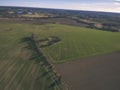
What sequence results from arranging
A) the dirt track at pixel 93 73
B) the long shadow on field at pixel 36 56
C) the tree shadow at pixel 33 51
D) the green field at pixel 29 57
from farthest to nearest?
the tree shadow at pixel 33 51 < the long shadow on field at pixel 36 56 < the dirt track at pixel 93 73 < the green field at pixel 29 57

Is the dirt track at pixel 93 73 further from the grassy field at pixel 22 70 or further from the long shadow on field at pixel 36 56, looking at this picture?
the grassy field at pixel 22 70

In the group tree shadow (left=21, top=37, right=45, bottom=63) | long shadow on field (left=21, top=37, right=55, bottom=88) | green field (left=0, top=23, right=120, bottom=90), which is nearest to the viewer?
green field (left=0, top=23, right=120, bottom=90)

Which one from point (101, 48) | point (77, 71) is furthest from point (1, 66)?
point (101, 48)

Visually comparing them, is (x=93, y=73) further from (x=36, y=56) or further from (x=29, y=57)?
(x=29, y=57)

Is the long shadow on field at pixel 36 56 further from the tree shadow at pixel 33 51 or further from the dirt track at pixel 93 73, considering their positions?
the dirt track at pixel 93 73

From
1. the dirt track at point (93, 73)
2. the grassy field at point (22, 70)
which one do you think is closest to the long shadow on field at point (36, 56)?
the grassy field at point (22, 70)

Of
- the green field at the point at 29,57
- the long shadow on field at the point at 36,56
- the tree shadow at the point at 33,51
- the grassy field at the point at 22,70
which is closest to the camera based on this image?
the grassy field at the point at 22,70

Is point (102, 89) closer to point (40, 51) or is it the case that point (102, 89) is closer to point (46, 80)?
point (46, 80)

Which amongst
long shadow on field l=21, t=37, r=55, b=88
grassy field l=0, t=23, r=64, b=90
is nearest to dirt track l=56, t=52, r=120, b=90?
long shadow on field l=21, t=37, r=55, b=88

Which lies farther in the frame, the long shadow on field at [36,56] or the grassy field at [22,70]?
the long shadow on field at [36,56]

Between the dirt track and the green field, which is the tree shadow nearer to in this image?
the green field
